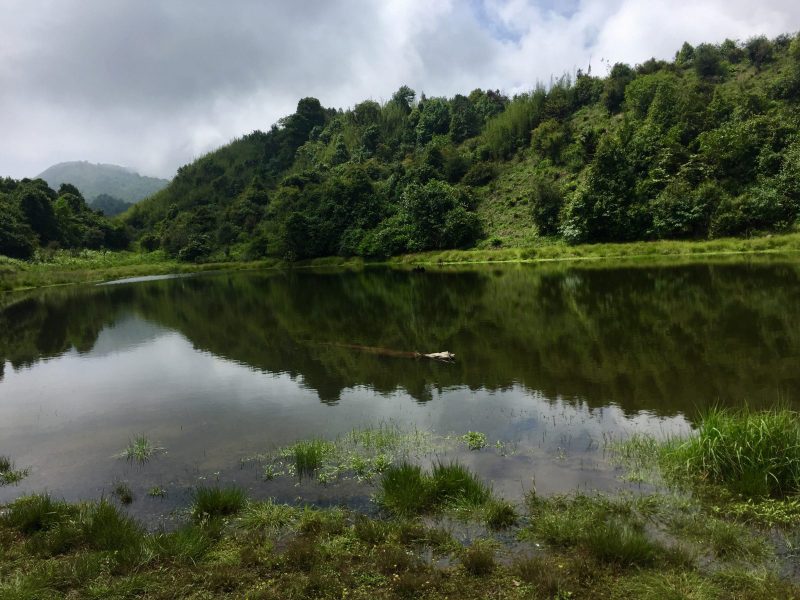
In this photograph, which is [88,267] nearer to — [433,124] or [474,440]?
[433,124]

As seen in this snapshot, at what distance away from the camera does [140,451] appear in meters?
10.2

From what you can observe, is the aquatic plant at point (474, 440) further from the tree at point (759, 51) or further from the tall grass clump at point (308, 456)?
the tree at point (759, 51)

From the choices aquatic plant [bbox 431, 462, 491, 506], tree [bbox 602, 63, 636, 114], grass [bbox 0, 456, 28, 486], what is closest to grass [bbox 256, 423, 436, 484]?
aquatic plant [bbox 431, 462, 491, 506]

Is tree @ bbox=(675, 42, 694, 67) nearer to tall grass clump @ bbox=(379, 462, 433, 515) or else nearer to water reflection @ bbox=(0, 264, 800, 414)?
water reflection @ bbox=(0, 264, 800, 414)

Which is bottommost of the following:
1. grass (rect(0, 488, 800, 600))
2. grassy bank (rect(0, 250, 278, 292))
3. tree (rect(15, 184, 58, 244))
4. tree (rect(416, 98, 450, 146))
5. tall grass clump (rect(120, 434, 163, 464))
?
tall grass clump (rect(120, 434, 163, 464))

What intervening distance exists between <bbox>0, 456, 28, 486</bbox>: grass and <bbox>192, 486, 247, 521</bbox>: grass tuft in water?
4568mm

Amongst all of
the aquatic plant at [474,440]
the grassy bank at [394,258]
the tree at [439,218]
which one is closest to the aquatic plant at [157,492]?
the aquatic plant at [474,440]

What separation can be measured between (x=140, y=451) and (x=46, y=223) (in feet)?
314

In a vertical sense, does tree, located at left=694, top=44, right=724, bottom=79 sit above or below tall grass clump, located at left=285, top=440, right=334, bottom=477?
above

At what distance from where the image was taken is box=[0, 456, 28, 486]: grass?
922cm

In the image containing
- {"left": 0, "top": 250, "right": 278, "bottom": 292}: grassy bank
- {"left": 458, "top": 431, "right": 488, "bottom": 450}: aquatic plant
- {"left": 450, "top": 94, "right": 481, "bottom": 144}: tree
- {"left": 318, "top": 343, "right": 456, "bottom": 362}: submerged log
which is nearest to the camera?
{"left": 458, "top": 431, "right": 488, "bottom": 450}: aquatic plant

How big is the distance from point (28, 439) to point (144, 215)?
129201 millimetres

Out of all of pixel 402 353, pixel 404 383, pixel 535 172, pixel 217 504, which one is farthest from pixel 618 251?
pixel 217 504

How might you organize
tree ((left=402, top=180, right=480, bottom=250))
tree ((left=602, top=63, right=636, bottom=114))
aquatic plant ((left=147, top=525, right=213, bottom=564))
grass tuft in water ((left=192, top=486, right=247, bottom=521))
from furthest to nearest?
tree ((left=602, top=63, right=636, bottom=114)) → tree ((left=402, top=180, right=480, bottom=250)) → grass tuft in water ((left=192, top=486, right=247, bottom=521)) → aquatic plant ((left=147, top=525, right=213, bottom=564))
